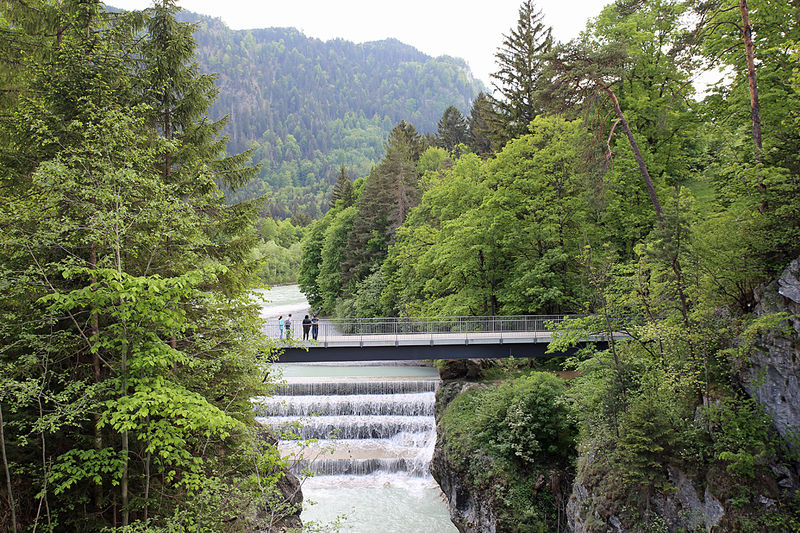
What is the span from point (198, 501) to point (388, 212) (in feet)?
125

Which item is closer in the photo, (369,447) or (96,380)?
(96,380)

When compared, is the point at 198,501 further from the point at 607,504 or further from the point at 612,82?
the point at 612,82

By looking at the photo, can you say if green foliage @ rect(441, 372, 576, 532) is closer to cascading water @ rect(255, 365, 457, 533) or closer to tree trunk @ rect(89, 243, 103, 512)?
cascading water @ rect(255, 365, 457, 533)

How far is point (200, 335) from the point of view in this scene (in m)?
9.22

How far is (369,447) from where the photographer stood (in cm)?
2189

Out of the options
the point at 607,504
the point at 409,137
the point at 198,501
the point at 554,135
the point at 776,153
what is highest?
the point at 409,137

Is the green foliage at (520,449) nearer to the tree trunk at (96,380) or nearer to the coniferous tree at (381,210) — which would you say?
the tree trunk at (96,380)

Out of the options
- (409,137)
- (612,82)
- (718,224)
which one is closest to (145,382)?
(718,224)

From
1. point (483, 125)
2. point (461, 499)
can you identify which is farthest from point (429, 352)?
point (483, 125)

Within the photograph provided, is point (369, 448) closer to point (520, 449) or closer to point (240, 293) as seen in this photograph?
point (520, 449)

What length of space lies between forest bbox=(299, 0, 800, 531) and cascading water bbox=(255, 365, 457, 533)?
2.92 m

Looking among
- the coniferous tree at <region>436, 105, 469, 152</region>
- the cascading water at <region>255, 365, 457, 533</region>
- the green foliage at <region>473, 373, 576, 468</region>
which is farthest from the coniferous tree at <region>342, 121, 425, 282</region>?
the green foliage at <region>473, 373, 576, 468</region>

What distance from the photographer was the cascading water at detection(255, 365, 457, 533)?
17.9 m

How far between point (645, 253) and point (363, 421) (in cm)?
1440
